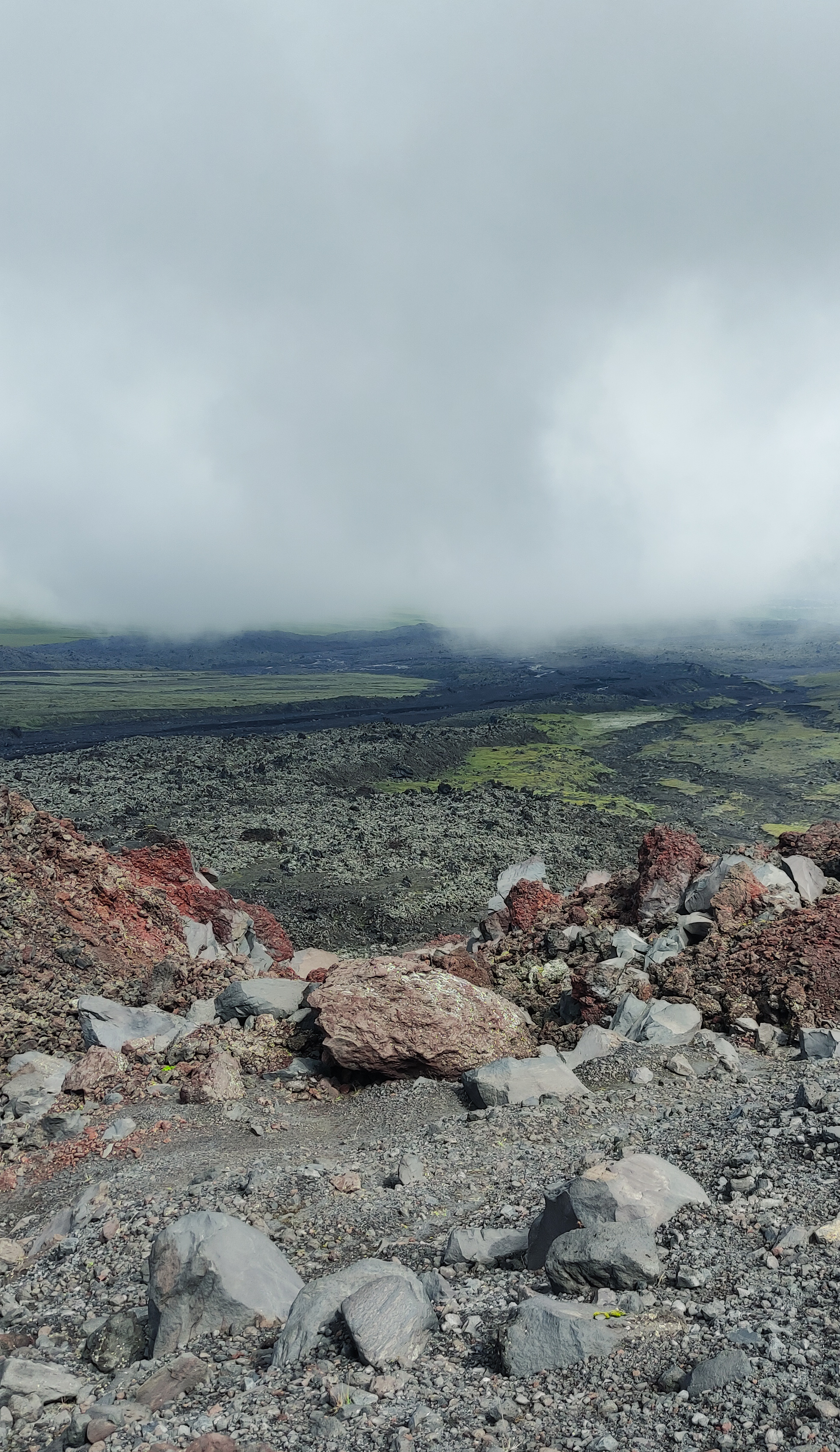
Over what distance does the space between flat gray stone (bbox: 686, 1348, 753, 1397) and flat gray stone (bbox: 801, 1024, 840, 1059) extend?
5.22m

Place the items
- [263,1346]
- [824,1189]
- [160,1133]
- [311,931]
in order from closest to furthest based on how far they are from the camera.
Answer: [263,1346] → [824,1189] → [160,1133] → [311,931]

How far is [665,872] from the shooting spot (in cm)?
1430

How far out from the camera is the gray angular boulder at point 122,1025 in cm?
1105

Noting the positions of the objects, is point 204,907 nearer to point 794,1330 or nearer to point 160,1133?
point 160,1133

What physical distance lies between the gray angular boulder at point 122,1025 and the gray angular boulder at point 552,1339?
25.3ft

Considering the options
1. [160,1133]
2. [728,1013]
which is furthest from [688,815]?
[160,1133]

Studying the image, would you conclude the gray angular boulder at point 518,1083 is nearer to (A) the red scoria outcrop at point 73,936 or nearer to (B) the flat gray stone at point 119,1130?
(B) the flat gray stone at point 119,1130

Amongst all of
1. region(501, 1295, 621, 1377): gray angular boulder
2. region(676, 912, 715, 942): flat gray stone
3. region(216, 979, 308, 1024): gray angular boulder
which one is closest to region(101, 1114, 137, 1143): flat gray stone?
region(216, 979, 308, 1024): gray angular boulder

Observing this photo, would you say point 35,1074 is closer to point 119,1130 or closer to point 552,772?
A: point 119,1130

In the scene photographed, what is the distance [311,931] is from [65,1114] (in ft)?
55.8

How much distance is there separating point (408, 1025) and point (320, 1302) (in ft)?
16.3

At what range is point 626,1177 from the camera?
220 inches

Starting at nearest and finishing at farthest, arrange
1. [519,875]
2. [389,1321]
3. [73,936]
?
[389,1321], [73,936], [519,875]

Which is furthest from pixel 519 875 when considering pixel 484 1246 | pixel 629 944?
pixel 484 1246
